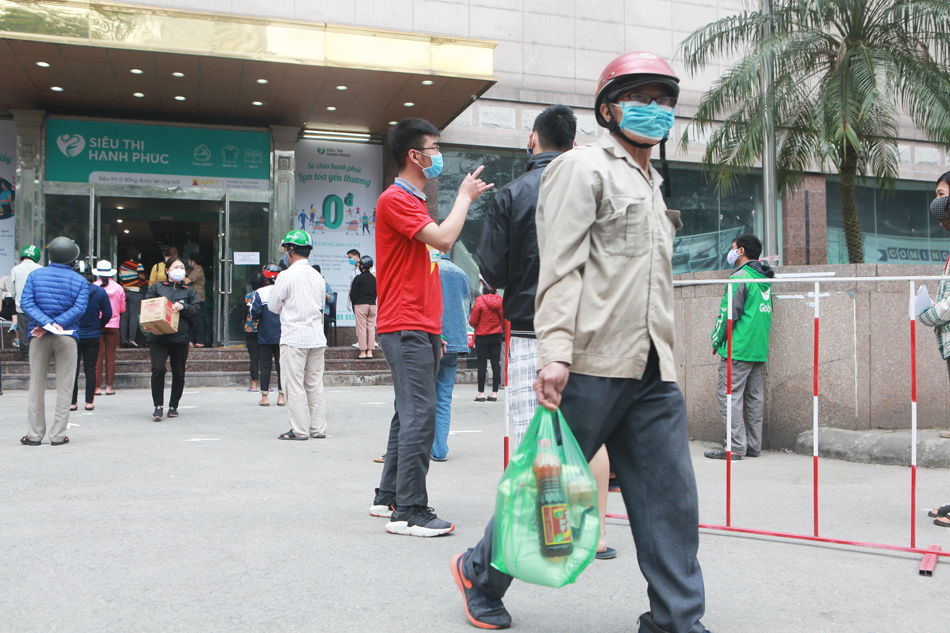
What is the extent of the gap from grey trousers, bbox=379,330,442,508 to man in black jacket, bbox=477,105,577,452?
0.55 metres

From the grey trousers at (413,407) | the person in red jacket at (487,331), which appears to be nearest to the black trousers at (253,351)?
the person in red jacket at (487,331)

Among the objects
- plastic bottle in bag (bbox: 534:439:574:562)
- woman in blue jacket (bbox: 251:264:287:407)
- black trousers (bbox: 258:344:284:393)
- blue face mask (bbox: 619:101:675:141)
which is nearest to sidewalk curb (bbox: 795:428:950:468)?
blue face mask (bbox: 619:101:675:141)

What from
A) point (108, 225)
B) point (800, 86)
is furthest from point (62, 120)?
point (800, 86)

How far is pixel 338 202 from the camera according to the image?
17266mm

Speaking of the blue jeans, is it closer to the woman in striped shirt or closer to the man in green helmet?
the man in green helmet

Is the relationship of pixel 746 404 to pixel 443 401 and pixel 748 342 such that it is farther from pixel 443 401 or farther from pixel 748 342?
pixel 443 401

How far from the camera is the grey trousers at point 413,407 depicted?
4164 mm

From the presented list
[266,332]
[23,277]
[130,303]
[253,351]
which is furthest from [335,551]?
[130,303]

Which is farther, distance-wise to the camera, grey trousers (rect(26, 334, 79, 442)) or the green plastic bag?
grey trousers (rect(26, 334, 79, 442))

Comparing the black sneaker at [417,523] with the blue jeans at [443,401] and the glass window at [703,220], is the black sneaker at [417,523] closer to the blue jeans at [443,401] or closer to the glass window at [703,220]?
the blue jeans at [443,401]

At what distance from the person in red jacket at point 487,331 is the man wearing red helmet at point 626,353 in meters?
8.75

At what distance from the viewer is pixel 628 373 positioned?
2543 mm

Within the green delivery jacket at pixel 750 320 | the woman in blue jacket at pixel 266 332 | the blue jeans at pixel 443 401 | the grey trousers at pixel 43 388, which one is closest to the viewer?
the blue jeans at pixel 443 401

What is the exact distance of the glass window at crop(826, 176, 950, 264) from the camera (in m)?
19.8
